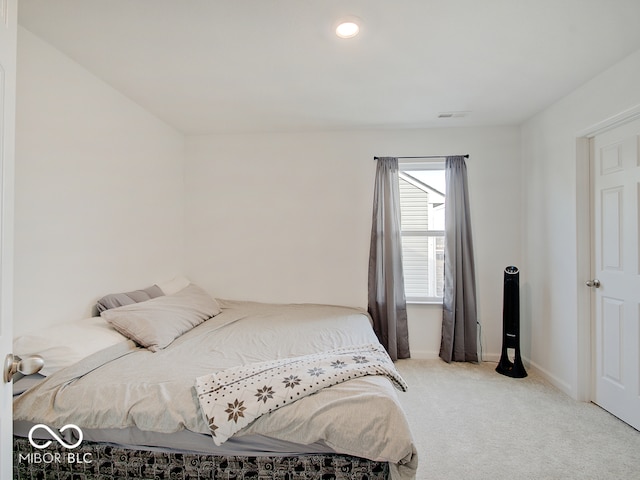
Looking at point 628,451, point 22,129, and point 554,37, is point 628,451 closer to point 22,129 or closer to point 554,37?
point 554,37

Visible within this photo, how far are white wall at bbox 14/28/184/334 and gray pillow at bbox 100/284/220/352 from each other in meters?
0.32

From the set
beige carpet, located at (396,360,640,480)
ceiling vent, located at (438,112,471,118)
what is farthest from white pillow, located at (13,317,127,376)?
ceiling vent, located at (438,112,471,118)

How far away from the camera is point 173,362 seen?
1.88 meters

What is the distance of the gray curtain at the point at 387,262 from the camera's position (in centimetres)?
343

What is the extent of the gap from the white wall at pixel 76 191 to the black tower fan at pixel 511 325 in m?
3.41

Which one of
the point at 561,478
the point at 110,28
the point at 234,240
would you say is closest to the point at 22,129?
the point at 110,28

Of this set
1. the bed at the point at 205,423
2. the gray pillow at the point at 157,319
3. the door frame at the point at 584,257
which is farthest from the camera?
the door frame at the point at 584,257

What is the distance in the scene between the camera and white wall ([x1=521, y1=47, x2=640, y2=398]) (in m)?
2.37

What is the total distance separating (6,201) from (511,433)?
114 inches

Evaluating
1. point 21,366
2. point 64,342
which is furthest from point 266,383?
point 64,342

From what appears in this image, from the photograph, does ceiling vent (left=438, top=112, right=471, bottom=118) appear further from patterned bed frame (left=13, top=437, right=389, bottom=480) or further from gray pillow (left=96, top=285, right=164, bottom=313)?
gray pillow (left=96, top=285, right=164, bottom=313)

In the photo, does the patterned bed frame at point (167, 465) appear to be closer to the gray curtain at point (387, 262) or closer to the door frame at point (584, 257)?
the gray curtain at point (387, 262)

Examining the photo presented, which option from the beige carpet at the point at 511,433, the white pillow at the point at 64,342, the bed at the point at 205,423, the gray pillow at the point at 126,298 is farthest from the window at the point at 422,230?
the white pillow at the point at 64,342

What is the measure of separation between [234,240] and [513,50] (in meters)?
2.98
